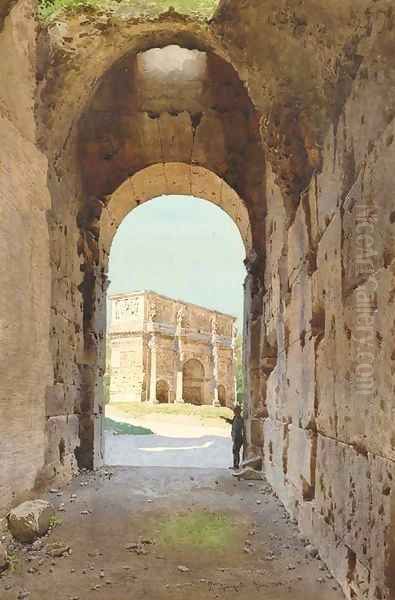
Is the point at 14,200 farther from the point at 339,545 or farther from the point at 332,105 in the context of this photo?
the point at 339,545

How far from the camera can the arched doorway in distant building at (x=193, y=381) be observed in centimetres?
2803

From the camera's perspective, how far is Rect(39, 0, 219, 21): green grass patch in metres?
5.18

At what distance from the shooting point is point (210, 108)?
7992 millimetres

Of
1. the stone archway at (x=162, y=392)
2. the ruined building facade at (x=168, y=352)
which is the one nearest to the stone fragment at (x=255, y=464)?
the ruined building facade at (x=168, y=352)

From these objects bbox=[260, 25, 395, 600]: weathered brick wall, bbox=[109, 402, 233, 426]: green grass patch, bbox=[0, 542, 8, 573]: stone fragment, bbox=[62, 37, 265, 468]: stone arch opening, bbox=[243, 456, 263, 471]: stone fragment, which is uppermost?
bbox=[62, 37, 265, 468]: stone arch opening

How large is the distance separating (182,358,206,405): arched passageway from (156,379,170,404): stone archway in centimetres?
181

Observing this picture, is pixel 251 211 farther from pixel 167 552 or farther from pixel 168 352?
pixel 168 352

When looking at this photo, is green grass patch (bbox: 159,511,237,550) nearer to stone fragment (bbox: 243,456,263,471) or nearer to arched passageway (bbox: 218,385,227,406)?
stone fragment (bbox: 243,456,263,471)

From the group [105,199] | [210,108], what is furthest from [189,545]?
[210,108]

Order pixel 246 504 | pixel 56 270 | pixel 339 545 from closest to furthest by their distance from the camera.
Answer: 1. pixel 339 545
2. pixel 246 504
3. pixel 56 270

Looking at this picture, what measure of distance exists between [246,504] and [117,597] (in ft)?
8.65

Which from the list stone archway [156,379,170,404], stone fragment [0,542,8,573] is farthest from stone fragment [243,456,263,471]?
stone archway [156,379,170,404]

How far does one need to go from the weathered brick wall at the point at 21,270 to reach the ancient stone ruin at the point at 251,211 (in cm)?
3

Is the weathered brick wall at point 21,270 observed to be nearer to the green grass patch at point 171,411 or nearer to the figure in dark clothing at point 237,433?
the figure in dark clothing at point 237,433
